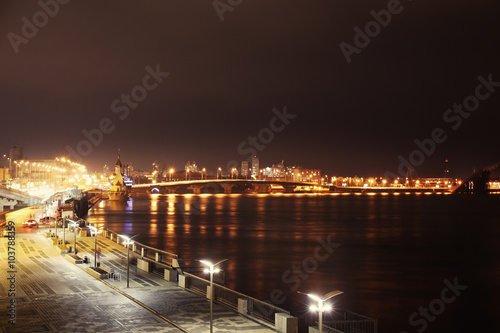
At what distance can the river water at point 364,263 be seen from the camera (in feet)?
91.1

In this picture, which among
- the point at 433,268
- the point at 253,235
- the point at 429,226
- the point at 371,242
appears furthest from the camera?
the point at 429,226

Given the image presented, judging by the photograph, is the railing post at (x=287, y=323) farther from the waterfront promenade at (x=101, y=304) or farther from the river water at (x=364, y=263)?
the river water at (x=364, y=263)

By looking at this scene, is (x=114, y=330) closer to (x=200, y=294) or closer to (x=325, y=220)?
(x=200, y=294)

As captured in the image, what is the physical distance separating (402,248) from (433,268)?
12453 millimetres

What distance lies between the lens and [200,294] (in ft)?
74.7

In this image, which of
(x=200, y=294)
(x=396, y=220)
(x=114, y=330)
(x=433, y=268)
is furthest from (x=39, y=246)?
(x=396, y=220)
